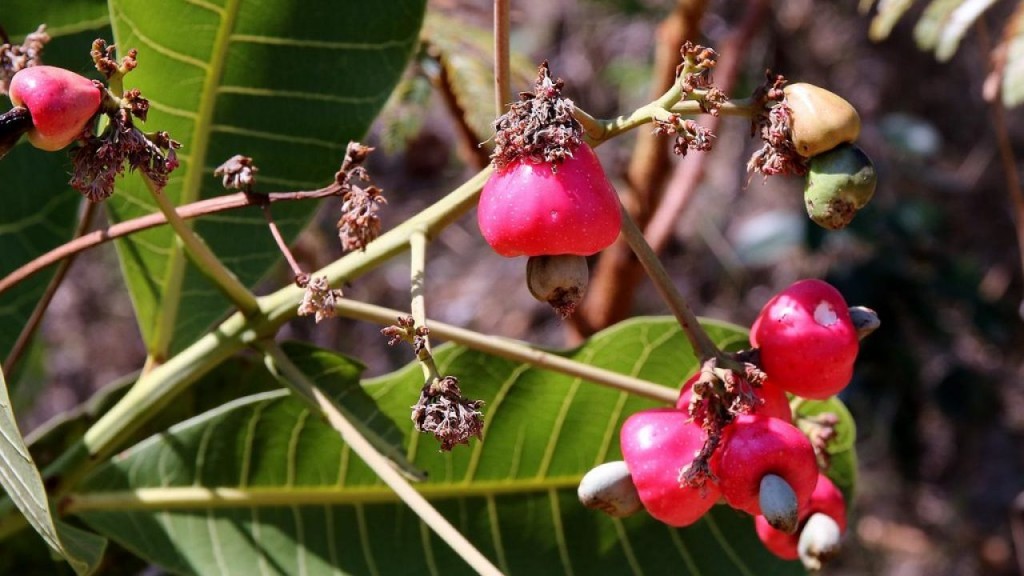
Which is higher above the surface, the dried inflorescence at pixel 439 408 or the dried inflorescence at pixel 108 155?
the dried inflorescence at pixel 108 155

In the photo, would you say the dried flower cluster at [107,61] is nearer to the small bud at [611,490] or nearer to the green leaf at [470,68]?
the small bud at [611,490]

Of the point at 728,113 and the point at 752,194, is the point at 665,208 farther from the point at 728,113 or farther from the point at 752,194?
the point at 752,194

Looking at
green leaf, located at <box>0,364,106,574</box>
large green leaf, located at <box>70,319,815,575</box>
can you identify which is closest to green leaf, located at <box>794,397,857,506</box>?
large green leaf, located at <box>70,319,815,575</box>

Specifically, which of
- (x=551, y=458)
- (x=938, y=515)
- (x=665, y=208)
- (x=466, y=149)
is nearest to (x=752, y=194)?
(x=938, y=515)

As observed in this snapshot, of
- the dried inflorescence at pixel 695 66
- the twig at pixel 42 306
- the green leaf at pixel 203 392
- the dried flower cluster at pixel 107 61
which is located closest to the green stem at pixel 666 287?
the dried inflorescence at pixel 695 66

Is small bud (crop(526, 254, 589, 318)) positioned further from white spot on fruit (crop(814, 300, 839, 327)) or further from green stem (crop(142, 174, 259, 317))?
green stem (crop(142, 174, 259, 317))

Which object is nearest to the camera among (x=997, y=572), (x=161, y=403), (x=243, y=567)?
(x=161, y=403)

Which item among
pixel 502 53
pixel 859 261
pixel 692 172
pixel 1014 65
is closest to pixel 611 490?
pixel 502 53
